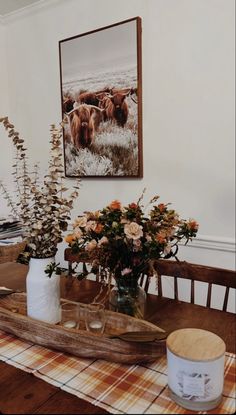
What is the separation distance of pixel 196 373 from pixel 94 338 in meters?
0.32

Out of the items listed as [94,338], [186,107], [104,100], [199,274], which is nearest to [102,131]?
[104,100]

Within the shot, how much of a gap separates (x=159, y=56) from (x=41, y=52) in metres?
1.10

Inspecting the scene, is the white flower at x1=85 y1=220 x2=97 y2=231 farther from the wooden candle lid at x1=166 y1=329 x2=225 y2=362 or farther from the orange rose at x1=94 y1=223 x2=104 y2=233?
the wooden candle lid at x1=166 y1=329 x2=225 y2=362

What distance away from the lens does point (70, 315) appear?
1.20 m

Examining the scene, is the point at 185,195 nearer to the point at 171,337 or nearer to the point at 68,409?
the point at 171,337

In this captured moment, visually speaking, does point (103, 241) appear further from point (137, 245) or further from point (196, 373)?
point (196, 373)

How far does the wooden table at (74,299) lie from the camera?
78cm

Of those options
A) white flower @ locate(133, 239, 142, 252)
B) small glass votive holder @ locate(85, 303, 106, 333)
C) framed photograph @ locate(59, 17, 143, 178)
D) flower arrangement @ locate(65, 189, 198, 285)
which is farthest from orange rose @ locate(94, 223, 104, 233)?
framed photograph @ locate(59, 17, 143, 178)

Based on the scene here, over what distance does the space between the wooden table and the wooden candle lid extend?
22cm

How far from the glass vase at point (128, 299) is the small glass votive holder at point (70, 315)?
0.13 m

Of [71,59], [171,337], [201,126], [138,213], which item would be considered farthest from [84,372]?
[71,59]

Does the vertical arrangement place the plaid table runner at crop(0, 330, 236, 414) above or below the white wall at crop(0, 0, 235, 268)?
below

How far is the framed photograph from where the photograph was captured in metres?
2.22

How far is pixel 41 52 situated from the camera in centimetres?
271
